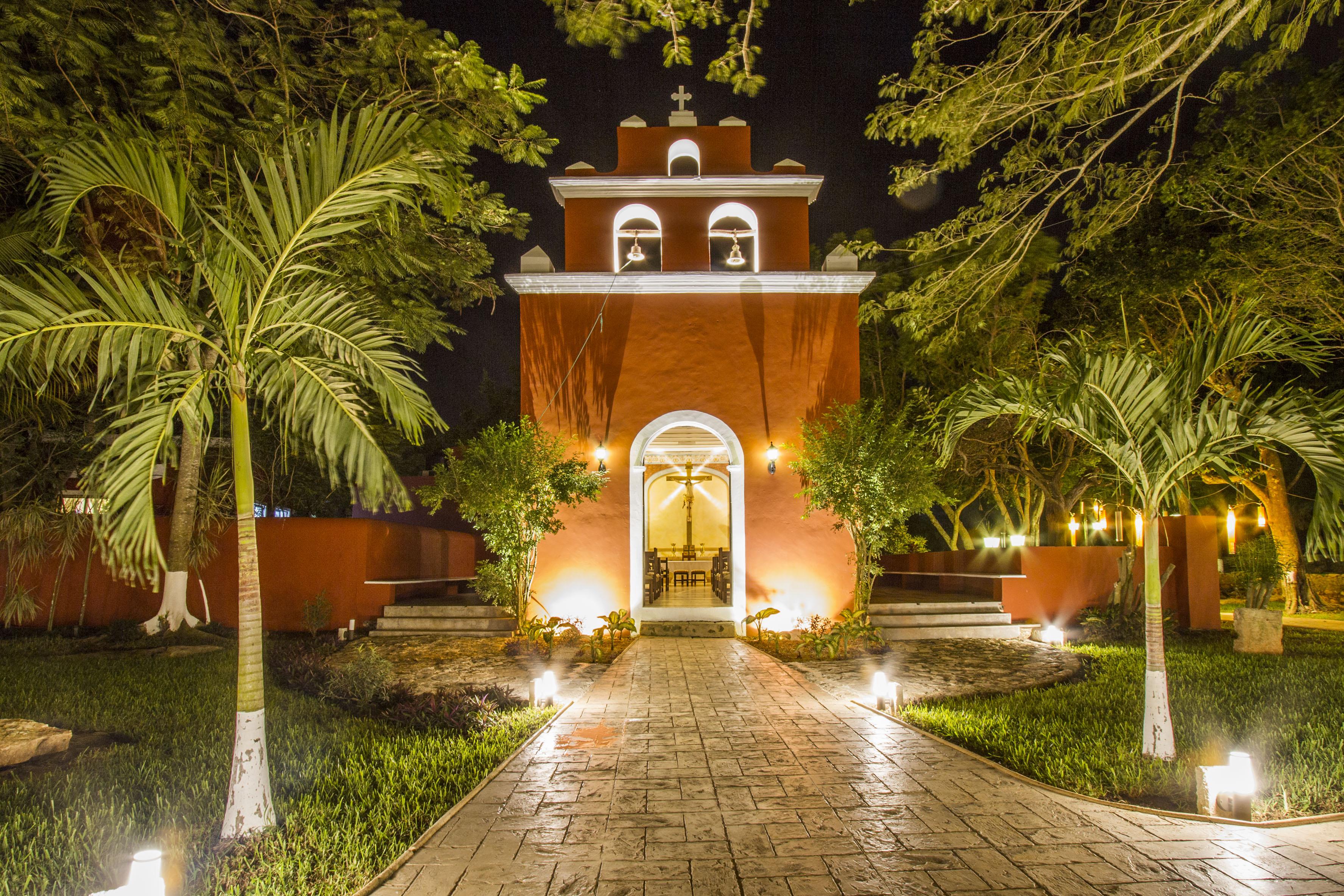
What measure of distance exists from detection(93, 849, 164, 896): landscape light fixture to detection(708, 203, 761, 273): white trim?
36.7 feet

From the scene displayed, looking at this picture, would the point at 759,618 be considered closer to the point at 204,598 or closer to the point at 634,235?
the point at 634,235

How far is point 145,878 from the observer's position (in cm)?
287

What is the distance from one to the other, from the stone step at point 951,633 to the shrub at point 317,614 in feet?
28.5

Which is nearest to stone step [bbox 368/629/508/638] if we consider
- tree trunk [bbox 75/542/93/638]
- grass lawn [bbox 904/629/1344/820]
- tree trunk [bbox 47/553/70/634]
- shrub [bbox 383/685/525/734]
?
shrub [bbox 383/685/525/734]

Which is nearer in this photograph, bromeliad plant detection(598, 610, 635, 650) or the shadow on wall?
bromeliad plant detection(598, 610, 635, 650)

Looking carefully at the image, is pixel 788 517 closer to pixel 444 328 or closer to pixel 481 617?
pixel 481 617

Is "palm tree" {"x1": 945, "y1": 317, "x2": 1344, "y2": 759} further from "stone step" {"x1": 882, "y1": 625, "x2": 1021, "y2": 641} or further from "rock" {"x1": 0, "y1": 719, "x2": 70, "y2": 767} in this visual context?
"rock" {"x1": 0, "y1": 719, "x2": 70, "y2": 767}

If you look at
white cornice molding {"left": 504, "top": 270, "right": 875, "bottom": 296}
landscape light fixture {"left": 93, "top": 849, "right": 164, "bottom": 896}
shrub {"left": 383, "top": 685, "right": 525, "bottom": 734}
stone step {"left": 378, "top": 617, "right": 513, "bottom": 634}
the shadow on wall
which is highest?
white cornice molding {"left": 504, "top": 270, "right": 875, "bottom": 296}

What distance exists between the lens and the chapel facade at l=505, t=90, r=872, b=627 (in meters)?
11.8

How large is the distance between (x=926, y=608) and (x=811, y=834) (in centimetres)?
883

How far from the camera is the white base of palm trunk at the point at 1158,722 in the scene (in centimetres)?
500

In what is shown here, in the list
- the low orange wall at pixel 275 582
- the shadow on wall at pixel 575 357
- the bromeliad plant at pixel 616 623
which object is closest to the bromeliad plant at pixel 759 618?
the bromeliad plant at pixel 616 623

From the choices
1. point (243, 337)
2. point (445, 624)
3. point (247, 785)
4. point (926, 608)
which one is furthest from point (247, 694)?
point (926, 608)

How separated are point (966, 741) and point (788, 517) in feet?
21.1
